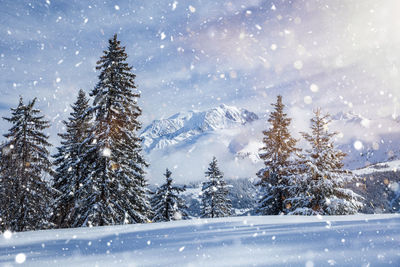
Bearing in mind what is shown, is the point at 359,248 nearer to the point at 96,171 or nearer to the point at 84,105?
the point at 96,171

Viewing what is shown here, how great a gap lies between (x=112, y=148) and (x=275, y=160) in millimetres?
13543

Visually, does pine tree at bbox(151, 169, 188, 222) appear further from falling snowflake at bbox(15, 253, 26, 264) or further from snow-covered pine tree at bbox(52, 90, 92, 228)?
falling snowflake at bbox(15, 253, 26, 264)

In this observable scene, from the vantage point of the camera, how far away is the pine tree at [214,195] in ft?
111

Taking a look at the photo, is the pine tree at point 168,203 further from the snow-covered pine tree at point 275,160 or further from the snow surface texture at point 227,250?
the snow surface texture at point 227,250

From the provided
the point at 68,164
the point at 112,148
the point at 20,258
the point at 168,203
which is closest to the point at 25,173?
the point at 68,164

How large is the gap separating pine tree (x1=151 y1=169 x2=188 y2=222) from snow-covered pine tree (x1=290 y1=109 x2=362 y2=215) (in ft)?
46.8

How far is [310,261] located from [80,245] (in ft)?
12.7

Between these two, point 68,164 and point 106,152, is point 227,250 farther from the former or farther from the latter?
point 68,164

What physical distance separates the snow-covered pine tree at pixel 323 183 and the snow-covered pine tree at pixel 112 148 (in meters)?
10.9

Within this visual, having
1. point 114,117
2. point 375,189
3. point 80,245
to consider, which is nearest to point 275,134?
point 114,117

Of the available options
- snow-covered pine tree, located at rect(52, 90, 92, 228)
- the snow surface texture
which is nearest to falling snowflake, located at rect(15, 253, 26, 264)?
the snow surface texture

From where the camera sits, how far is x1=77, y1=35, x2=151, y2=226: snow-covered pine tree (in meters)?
16.0

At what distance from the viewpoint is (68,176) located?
21.9 metres

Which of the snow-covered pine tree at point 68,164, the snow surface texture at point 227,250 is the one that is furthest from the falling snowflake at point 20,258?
the snow-covered pine tree at point 68,164
